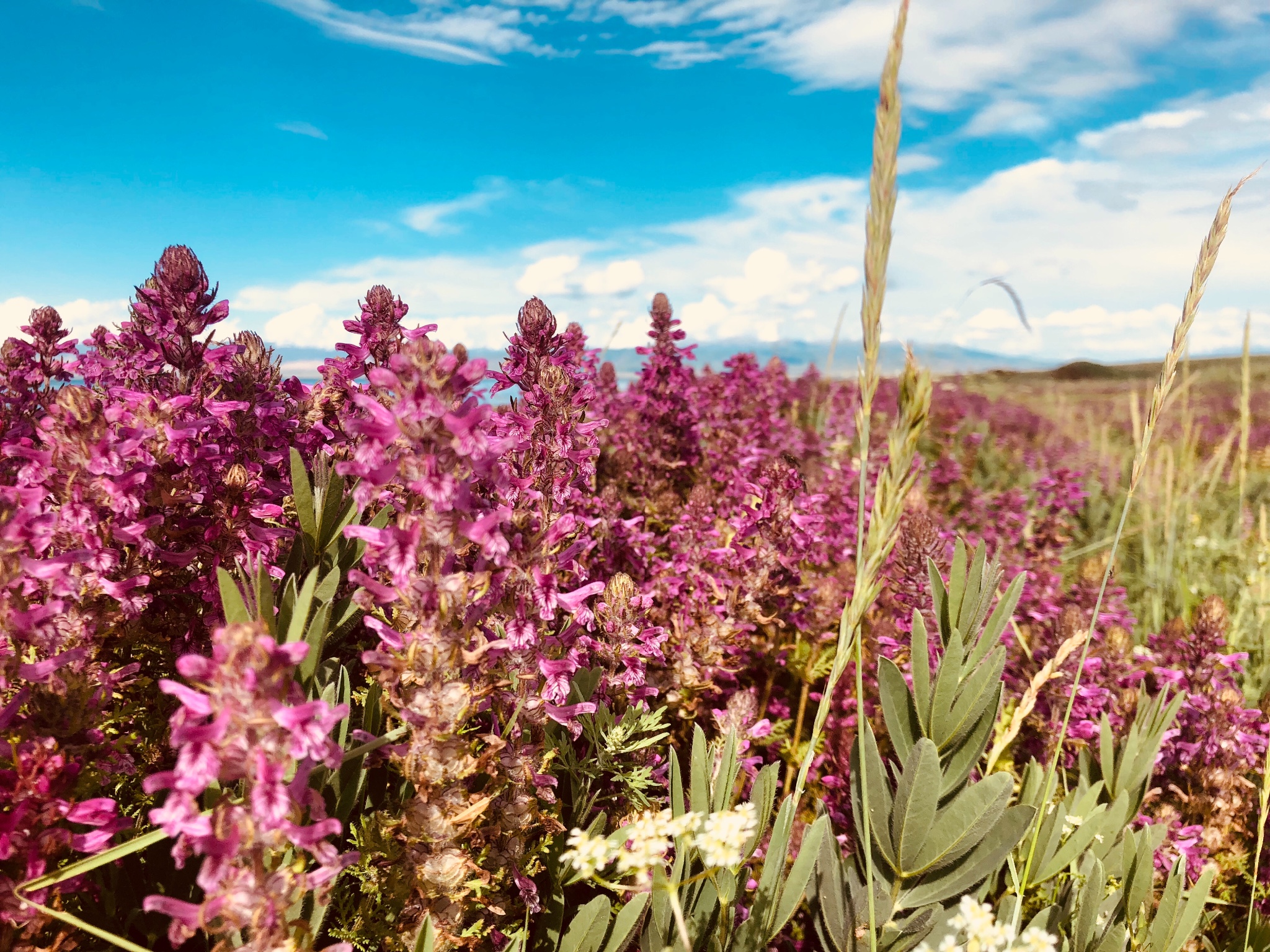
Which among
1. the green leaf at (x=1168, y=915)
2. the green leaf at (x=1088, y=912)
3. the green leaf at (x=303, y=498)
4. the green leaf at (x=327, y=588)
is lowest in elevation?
the green leaf at (x=1168, y=915)

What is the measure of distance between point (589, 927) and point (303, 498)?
1272 millimetres

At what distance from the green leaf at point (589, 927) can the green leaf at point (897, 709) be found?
2.84 feet

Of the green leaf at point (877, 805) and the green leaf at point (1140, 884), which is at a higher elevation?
the green leaf at point (877, 805)

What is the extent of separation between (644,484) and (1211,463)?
592cm

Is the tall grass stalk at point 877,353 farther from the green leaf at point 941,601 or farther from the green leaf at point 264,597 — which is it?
the green leaf at point 264,597

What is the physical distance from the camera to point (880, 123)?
1290mm

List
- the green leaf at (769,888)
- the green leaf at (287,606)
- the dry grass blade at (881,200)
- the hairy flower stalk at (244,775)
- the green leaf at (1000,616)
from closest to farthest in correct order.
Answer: the hairy flower stalk at (244,775) < the dry grass blade at (881,200) < the green leaf at (287,606) < the green leaf at (769,888) < the green leaf at (1000,616)

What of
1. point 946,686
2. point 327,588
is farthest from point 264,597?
point 946,686

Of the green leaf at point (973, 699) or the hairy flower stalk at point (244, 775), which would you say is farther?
the green leaf at point (973, 699)

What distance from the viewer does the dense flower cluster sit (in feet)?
4.20

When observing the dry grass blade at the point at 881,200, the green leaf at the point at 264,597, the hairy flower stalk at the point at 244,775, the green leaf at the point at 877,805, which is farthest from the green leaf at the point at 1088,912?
the green leaf at the point at 264,597

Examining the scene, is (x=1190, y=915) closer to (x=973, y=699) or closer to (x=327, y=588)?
(x=973, y=699)

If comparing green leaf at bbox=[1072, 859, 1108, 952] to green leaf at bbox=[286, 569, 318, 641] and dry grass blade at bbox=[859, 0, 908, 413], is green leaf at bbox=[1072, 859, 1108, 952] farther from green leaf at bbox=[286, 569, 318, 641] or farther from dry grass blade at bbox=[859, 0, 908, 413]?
green leaf at bbox=[286, 569, 318, 641]

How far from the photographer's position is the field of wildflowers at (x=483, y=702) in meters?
1.30
